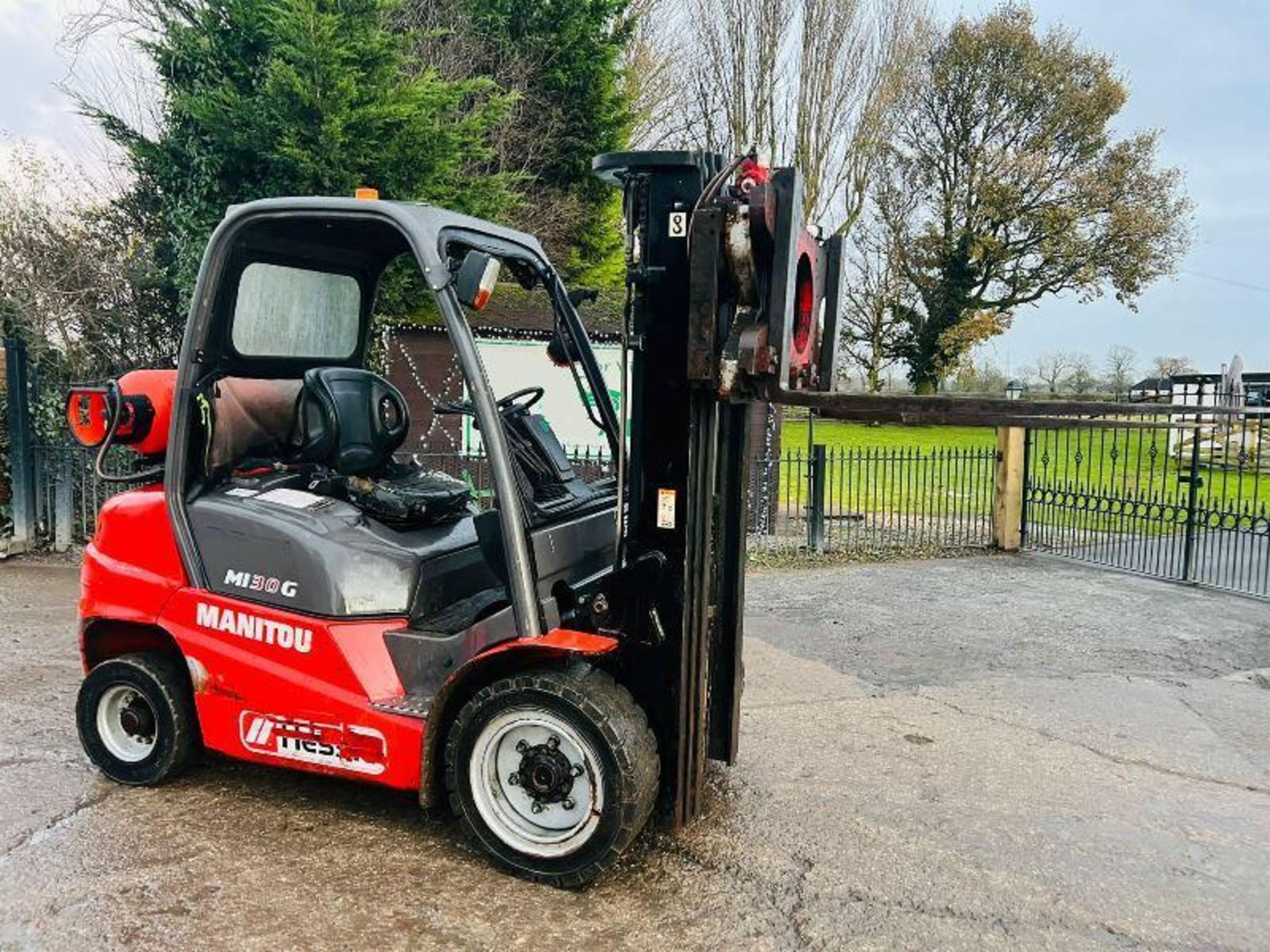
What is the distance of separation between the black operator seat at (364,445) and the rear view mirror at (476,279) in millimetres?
1103

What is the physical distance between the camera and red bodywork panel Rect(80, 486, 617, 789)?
3928mm

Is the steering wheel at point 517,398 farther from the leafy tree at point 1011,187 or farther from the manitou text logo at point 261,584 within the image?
the leafy tree at point 1011,187

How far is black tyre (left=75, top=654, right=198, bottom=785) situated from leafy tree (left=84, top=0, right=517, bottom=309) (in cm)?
823

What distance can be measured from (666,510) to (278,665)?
1722mm

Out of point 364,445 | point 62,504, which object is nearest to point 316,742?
point 364,445

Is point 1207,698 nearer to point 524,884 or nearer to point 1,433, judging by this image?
point 524,884

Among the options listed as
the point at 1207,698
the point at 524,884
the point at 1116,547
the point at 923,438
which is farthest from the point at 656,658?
the point at 923,438

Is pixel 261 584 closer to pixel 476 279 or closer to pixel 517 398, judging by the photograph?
pixel 517 398

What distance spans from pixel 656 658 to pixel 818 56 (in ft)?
85.9

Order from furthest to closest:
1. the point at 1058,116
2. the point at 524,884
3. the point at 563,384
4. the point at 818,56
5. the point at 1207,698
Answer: the point at 1058,116 → the point at 818,56 → the point at 563,384 → the point at 1207,698 → the point at 524,884

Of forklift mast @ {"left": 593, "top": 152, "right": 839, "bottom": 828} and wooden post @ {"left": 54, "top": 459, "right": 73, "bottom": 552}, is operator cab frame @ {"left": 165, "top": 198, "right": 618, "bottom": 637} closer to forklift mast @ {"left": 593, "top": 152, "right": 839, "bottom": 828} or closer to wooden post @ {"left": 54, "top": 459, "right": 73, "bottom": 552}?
forklift mast @ {"left": 593, "top": 152, "right": 839, "bottom": 828}

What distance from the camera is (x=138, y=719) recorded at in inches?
181

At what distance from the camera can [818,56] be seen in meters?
26.8

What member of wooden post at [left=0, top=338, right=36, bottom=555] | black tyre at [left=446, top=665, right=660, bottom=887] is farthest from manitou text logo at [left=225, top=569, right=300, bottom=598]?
wooden post at [left=0, top=338, right=36, bottom=555]
